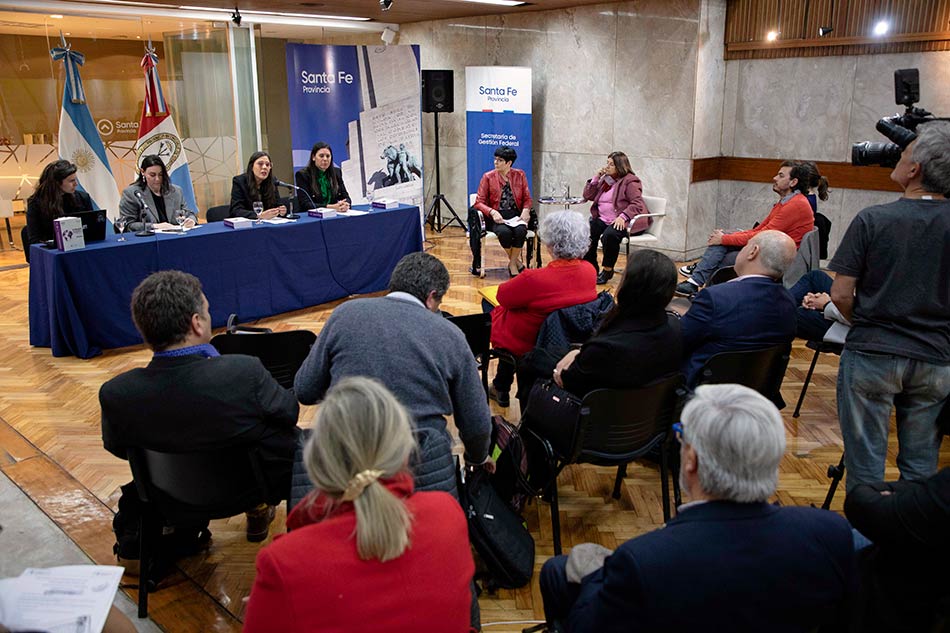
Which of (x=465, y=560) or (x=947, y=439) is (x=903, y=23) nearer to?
(x=947, y=439)

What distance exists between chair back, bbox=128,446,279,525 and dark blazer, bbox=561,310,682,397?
3.80 ft

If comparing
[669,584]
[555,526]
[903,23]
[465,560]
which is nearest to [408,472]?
[465,560]

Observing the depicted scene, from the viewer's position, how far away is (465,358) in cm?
228

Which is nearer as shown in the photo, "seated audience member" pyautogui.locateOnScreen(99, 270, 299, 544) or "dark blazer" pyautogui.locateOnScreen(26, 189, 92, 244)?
"seated audience member" pyautogui.locateOnScreen(99, 270, 299, 544)

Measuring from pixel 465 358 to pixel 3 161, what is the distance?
7.83 m

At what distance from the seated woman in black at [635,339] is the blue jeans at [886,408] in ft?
2.01

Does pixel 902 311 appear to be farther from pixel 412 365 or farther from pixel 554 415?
pixel 412 365

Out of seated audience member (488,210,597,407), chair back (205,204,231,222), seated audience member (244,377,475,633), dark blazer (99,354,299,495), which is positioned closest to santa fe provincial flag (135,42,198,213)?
chair back (205,204,231,222)

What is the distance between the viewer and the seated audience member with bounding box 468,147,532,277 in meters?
7.12

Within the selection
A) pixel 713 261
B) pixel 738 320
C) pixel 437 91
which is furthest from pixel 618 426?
pixel 437 91

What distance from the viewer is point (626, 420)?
271cm

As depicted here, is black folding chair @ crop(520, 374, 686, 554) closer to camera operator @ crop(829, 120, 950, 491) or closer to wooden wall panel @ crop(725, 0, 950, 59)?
camera operator @ crop(829, 120, 950, 491)

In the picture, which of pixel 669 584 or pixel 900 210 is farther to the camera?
pixel 900 210

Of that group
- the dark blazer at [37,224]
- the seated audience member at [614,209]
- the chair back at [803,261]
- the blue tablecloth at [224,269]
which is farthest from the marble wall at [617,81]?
the dark blazer at [37,224]
